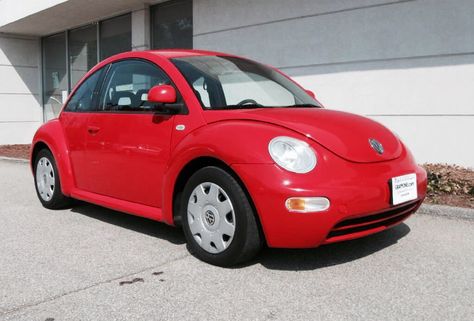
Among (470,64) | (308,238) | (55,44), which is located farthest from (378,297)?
(55,44)

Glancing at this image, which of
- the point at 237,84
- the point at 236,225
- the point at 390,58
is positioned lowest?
the point at 236,225

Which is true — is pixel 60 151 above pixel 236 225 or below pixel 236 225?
above

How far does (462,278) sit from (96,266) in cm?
249

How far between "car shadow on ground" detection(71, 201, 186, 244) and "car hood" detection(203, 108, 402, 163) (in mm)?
1263

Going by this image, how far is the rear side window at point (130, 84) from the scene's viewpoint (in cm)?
407

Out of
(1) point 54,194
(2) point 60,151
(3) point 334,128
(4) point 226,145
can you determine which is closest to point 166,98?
(4) point 226,145

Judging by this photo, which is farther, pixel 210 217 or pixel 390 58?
pixel 390 58

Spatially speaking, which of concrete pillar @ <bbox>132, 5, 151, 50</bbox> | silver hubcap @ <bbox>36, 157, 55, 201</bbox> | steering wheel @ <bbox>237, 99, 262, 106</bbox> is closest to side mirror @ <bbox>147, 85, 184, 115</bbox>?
steering wheel @ <bbox>237, 99, 262, 106</bbox>

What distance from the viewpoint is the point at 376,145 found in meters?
3.43

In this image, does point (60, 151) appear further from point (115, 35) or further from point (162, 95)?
point (115, 35)

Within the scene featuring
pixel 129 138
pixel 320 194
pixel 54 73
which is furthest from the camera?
pixel 54 73

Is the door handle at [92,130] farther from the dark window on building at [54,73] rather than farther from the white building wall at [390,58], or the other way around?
the dark window on building at [54,73]

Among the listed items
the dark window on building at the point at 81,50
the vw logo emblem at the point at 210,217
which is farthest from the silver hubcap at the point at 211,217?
the dark window on building at the point at 81,50

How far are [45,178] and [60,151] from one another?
1.96ft
